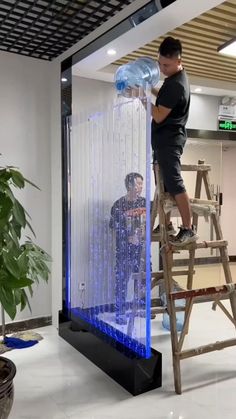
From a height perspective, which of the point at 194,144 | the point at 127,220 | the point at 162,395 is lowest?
the point at 162,395

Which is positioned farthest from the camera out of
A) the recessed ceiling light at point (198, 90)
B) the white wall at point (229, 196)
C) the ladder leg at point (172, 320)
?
the white wall at point (229, 196)

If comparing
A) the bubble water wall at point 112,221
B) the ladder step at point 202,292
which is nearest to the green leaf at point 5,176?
the bubble water wall at point 112,221

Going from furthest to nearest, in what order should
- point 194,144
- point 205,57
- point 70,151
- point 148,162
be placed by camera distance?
point 194,144
point 205,57
point 70,151
point 148,162

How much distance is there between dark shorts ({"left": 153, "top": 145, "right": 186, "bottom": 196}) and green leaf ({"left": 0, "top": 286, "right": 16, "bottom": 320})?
127cm

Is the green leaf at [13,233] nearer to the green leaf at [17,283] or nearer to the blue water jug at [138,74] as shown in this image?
the green leaf at [17,283]

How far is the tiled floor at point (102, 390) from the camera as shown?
2186mm

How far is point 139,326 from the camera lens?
246 centimetres

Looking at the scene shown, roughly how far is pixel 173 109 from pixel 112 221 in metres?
0.88

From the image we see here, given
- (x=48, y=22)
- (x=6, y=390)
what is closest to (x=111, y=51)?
(x=48, y=22)

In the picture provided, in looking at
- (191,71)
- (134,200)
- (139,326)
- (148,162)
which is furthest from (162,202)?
(191,71)

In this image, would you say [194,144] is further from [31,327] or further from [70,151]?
[31,327]

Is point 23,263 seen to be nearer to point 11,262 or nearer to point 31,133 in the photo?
point 11,262

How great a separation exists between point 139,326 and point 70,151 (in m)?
1.60

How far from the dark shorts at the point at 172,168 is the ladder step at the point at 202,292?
0.65 metres
